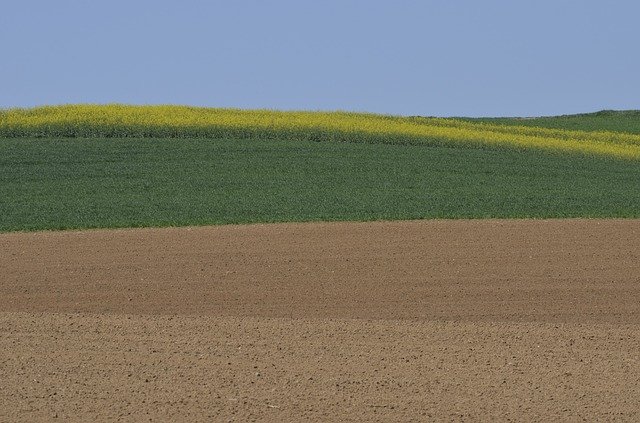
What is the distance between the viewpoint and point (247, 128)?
33844 millimetres

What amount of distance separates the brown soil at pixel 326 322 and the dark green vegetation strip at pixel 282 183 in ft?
4.54

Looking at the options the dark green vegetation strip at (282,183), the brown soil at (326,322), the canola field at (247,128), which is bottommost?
the brown soil at (326,322)

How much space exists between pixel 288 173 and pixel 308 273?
10.7m

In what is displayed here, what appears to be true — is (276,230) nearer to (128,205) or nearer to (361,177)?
(128,205)

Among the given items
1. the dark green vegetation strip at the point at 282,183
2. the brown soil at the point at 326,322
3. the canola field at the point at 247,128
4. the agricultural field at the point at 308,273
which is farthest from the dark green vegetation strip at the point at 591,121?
the brown soil at the point at 326,322

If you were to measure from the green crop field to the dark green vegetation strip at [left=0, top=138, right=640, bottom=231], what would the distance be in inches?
1.6

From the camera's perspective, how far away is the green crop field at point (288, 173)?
71.5 ft

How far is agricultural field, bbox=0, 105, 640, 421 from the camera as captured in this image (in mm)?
9312

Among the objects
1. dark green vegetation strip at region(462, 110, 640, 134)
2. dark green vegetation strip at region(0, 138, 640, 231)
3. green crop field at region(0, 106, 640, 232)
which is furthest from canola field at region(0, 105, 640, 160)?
dark green vegetation strip at region(462, 110, 640, 134)

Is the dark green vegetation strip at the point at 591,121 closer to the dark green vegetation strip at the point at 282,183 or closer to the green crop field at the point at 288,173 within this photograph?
the green crop field at the point at 288,173

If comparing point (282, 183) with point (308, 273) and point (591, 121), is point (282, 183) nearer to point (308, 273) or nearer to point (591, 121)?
point (308, 273)

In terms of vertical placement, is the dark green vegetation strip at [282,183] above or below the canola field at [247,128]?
below

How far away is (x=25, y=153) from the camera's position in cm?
2872

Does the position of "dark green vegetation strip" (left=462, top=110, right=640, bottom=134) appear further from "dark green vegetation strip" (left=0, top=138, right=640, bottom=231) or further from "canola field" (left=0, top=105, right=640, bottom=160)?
"dark green vegetation strip" (left=0, top=138, right=640, bottom=231)
